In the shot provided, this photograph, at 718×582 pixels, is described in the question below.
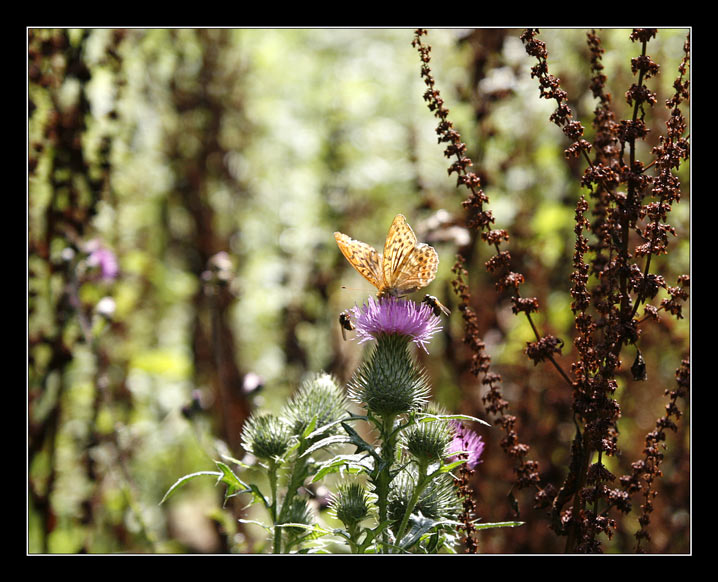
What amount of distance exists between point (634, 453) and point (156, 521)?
336cm

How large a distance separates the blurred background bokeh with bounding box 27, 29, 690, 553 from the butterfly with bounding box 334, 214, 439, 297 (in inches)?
42.2

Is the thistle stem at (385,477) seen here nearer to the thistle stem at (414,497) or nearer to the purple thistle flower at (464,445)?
the thistle stem at (414,497)

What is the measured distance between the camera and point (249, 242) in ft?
20.8

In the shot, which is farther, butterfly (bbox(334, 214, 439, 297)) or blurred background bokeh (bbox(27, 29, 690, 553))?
blurred background bokeh (bbox(27, 29, 690, 553))

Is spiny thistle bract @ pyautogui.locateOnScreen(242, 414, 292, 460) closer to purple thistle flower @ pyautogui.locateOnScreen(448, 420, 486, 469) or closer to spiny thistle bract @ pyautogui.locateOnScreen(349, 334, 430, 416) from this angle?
spiny thistle bract @ pyautogui.locateOnScreen(349, 334, 430, 416)

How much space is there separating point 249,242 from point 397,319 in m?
4.40

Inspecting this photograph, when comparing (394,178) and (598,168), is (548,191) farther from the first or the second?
(598,168)

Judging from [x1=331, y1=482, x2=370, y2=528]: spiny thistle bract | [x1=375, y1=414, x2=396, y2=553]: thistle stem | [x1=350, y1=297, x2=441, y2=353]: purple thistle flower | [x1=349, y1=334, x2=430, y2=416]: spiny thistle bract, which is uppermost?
[x1=350, y1=297, x2=441, y2=353]: purple thistle flower

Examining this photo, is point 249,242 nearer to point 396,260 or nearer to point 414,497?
point 396,260

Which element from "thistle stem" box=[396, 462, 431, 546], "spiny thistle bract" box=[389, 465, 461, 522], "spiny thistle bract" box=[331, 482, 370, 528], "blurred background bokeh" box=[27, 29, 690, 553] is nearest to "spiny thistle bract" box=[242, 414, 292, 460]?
"spiny thistle bract" box=[331, 482, 370, 528]

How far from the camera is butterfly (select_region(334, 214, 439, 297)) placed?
7.07 ft

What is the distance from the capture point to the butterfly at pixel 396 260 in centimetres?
216

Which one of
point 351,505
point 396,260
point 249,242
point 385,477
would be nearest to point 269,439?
point 351,505

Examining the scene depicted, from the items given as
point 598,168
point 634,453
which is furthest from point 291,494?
point 634,453
